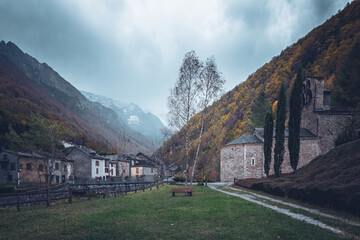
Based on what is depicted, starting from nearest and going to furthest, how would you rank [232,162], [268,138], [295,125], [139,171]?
1. [295,125]
2. [268,138]
3. [232,162]
4. [139,171]

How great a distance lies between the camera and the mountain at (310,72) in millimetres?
42469

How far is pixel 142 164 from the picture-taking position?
2473 inches

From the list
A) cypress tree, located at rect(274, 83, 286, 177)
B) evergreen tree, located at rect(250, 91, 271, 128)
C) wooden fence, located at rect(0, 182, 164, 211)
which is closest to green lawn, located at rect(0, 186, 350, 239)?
wooden fence, located at rect(0, 182, 164, 211)

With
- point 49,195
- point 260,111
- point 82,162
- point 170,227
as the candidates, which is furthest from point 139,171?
point 170,227

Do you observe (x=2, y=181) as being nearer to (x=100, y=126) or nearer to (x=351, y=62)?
(x=351, y=62)

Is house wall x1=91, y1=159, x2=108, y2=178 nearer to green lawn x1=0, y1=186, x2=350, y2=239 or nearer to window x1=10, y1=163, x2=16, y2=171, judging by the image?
window x1=10, y1=163, x2=16, y2=171

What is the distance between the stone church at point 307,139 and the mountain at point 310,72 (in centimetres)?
987

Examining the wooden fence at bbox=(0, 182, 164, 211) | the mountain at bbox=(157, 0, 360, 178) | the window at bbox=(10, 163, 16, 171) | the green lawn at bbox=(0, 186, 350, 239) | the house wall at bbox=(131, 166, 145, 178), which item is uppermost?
the mountain at bbox=(157, 0, 360, 178)

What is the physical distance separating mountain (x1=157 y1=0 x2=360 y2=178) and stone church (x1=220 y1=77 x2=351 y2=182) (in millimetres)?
9866

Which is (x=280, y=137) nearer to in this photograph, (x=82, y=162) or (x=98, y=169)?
(x=98, y=169)

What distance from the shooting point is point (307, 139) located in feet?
103

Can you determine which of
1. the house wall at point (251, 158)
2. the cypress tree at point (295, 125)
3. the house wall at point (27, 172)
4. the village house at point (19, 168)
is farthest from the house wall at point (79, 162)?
the cypress tree at point (295, 125)

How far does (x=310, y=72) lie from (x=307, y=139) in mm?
39436

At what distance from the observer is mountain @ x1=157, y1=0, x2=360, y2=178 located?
42.5 m
